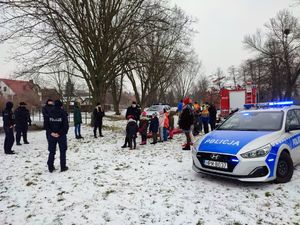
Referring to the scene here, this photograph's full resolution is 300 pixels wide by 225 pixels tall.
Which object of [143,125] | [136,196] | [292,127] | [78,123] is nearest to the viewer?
[136,196]

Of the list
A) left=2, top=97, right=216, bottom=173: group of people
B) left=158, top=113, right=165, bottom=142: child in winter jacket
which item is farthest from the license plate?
left=158, top=113, right=165, bottom=142: child in winter jacket

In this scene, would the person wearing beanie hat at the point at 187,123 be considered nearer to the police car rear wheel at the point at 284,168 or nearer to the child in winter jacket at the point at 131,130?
the child in winter jacket at the point at 131,130

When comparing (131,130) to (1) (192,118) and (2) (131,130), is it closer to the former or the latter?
(2) (131,130)

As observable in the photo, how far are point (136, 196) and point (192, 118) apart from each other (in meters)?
5.38

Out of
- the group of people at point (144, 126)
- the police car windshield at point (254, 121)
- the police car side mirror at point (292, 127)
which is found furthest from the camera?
the group of people at point (144, 126)

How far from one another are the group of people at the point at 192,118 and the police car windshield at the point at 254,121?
2.66 m

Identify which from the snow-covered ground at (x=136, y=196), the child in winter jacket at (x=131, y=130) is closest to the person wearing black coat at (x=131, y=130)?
the child in winter jacket at (x=131, y=130)

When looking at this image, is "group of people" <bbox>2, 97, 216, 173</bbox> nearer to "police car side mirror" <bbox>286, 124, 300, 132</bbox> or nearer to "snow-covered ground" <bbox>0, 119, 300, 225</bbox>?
"snow-covered ground" <bbox>0, 119, 300, 225</bbox>

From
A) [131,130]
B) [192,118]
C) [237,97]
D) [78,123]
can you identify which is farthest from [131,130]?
[237,97]

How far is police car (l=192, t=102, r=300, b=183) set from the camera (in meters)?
5.73

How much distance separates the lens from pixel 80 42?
59.5 ft

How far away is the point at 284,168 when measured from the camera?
6242 millimetres

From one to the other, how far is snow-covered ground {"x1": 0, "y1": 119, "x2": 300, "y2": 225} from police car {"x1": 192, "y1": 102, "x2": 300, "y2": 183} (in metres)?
0.36

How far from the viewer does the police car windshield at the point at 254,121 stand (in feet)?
22.2
